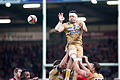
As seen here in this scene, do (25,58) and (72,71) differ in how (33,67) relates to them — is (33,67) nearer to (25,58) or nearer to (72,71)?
(25,58)

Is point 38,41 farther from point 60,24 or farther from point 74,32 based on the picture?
point 60,24

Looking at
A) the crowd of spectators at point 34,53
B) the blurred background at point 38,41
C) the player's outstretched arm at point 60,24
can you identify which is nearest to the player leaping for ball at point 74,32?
the player's outstretched arm at point 60,24

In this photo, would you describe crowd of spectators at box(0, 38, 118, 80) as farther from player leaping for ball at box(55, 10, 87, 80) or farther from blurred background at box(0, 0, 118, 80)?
player leaping for ball at box(55, 10, 87, 80)

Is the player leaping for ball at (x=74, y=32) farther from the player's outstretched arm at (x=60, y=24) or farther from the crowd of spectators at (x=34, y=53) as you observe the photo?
the crowd of spectators at (x=34, y=53)

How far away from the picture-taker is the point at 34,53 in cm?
1653

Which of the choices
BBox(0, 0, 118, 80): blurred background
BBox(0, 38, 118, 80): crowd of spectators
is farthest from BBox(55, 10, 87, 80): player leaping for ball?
BBox(0, 38, 118, 80): crowd of spectators

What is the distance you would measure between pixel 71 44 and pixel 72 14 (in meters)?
0.69

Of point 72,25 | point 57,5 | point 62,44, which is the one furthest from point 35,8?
point 62,44

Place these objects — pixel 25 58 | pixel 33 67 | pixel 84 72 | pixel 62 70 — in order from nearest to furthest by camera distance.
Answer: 1. pixel 84 72
2. pixel 62 70
3. pixel 33 67
4. pixel 25 58

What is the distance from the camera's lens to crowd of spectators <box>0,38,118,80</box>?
597 inches

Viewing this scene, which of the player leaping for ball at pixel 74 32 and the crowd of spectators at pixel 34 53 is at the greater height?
the player leaping for ball at pixel 74 32

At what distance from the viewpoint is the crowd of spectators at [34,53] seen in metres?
15.2

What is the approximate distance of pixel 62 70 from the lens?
7.96 m

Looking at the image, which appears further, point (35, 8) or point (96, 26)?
point (96, 26)
